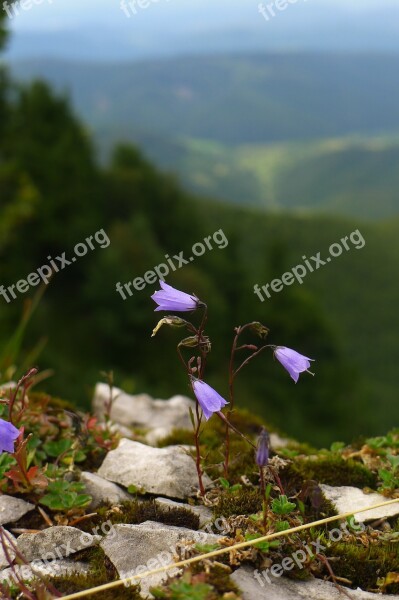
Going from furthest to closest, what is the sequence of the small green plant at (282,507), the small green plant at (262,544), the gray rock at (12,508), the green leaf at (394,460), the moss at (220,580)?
the green leaf at (394,460), the gray rock at (12,508), the small green plant at (282,507), the small green plant at (262,544), the moss at (220,580)

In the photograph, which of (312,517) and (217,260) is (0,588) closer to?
(312,517)

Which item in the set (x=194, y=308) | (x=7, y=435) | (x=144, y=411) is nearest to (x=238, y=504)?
(x=194, y=308)

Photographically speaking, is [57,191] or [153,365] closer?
[153,365]

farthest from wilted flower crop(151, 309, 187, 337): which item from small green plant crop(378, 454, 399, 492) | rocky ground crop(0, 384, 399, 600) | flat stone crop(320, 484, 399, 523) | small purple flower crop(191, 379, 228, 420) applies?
small green plant crop(378, 454, 399, 492)

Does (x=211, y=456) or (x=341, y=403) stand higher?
(x=211, y=456)

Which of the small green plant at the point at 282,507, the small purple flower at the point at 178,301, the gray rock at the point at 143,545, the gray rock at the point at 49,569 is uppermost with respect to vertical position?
the small purple flower at the point at 178,301

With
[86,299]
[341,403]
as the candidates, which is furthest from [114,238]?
[341,403]

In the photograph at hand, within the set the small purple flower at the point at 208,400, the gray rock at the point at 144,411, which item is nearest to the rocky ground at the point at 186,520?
the small purple flower at the point at 208,400

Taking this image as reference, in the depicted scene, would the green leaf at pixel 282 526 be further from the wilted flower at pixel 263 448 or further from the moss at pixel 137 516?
the moss at pixel 137 516

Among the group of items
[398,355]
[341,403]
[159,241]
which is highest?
[159,241]
